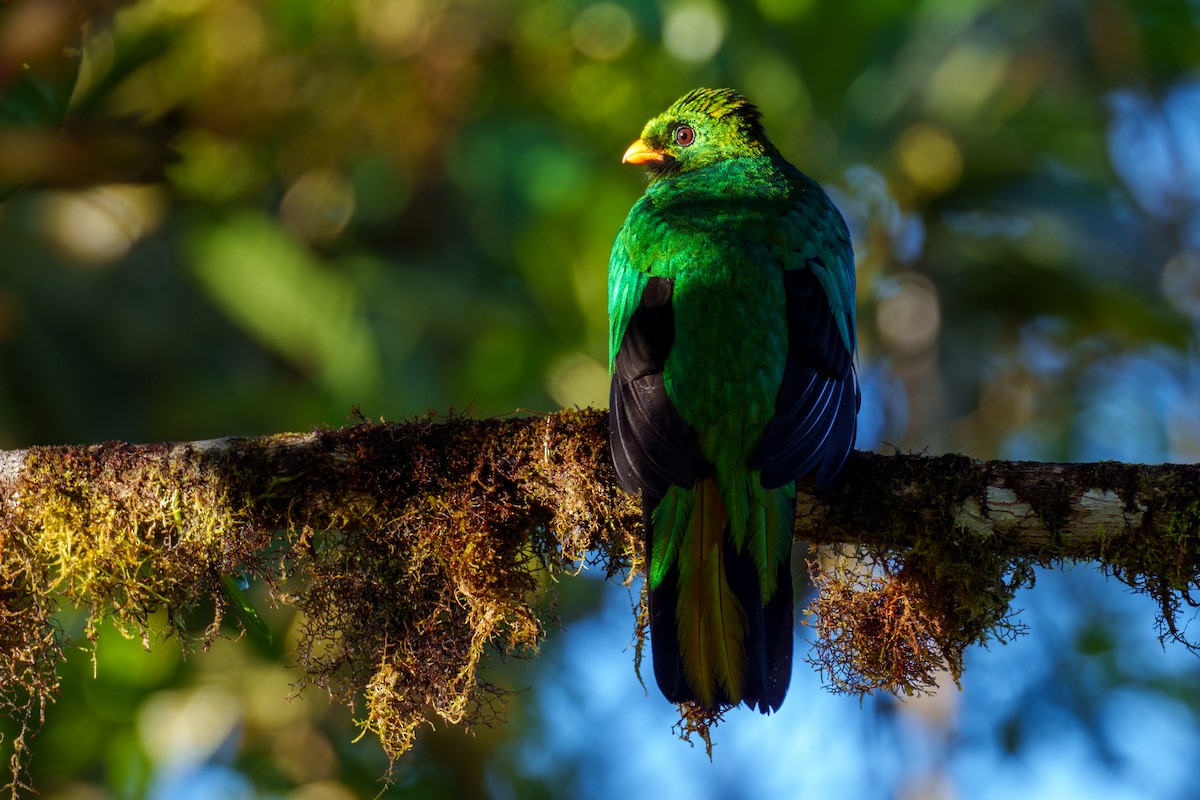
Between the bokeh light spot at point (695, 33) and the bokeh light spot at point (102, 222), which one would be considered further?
the bokeh light spot at point (102, 222)

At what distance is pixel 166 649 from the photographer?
8633 mm

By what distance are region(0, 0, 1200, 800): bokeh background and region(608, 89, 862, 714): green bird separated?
438 cm

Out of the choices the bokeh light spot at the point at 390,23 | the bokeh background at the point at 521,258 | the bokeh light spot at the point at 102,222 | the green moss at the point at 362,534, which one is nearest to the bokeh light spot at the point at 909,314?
the bokeh background at the point at 521,258

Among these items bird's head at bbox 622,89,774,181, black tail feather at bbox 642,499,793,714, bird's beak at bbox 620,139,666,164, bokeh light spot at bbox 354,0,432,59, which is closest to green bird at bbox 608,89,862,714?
black tail feather at bbox 642,499,793,714

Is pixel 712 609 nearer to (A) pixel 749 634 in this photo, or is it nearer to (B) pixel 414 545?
(A) pixel 749 634

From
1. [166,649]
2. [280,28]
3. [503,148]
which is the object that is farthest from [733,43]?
[166,649]

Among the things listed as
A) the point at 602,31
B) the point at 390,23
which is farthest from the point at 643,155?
the point at 390,23

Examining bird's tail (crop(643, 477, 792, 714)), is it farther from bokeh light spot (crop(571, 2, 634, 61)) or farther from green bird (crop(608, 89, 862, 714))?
bokeh light spot (crop(571, 2, 634, 61))

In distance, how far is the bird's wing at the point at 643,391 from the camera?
3.62 meters

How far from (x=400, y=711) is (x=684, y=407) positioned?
1.29m

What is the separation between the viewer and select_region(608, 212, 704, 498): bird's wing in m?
3.62

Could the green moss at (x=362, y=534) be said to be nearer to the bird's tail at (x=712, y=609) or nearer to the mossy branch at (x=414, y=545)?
the mossy branch at (x=414, y=545)

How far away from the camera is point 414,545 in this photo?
3871 millimetres

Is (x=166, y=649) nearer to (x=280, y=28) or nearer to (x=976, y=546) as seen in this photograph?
(x=280, y=28)
